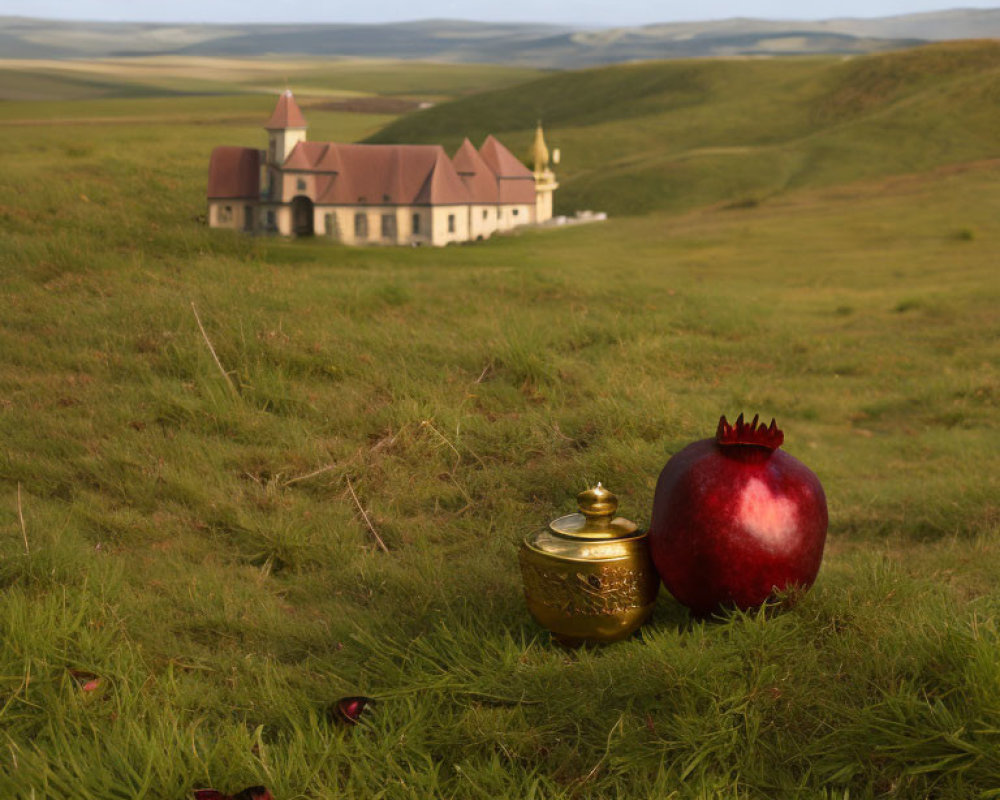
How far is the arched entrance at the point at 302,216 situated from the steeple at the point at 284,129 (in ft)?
2.59

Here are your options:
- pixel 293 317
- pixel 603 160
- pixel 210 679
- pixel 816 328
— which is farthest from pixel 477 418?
pixel 603 160

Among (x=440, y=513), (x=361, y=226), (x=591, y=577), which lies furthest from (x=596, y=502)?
(x=361, y=226)

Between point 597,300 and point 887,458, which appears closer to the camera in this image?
point 887,458

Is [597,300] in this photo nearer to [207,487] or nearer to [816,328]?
[816,328]

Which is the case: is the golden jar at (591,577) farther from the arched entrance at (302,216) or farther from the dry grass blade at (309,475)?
the arched entrance at (302,216)

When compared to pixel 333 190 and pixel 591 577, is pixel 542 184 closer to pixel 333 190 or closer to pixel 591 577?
pixel 333 190

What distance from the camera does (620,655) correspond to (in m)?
4.40

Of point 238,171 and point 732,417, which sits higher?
point 238,171

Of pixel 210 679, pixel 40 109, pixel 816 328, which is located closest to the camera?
pixel 210 679

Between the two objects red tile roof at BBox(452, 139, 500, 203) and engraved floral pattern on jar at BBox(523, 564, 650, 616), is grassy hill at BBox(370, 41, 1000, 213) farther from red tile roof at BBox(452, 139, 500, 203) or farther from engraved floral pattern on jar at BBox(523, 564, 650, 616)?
engraved floral pattern on jar at BBox(523, 564, 650, 616)

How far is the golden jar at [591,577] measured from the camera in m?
4.50

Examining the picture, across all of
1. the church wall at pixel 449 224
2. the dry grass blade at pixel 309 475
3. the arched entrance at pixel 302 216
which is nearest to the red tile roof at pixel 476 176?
the church wall at pixel 449 224

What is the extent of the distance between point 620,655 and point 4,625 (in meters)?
2.63

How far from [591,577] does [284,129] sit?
16973 mm
